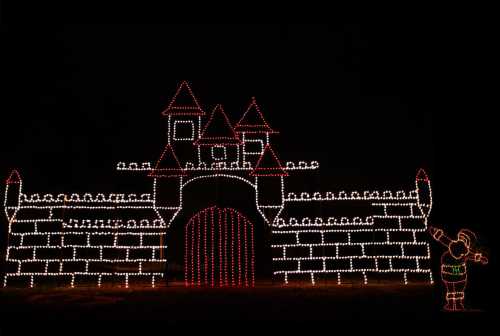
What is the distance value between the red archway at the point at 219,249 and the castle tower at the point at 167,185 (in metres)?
0.48

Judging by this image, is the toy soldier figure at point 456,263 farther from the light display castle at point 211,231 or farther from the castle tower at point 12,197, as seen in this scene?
the castle tower at point 12,197

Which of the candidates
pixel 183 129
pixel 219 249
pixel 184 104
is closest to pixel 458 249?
pixel 219 249

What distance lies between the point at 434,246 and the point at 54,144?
8857 mm

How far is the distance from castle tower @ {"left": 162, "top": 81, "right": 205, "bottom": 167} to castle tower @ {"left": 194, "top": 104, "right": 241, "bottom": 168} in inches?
13.4

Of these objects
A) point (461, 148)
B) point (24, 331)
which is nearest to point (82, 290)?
point (24, 331)

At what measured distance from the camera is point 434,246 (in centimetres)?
868

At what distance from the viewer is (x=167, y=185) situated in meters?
9.46

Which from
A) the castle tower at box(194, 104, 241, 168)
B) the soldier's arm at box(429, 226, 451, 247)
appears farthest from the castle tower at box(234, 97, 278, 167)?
the soldier's arm at box(429, 226, 451, 247)

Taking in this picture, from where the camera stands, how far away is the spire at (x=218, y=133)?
9625 millimetres

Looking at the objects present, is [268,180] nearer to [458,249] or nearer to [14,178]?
[458,249]

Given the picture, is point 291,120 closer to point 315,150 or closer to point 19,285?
point 315,150

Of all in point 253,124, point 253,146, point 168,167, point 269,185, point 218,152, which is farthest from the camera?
point 253,146

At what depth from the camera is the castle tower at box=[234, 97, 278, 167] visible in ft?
32.4

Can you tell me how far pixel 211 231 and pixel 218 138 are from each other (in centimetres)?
194
